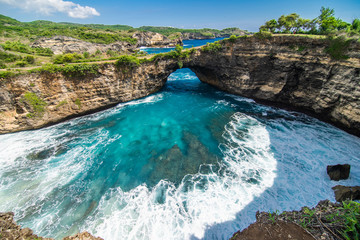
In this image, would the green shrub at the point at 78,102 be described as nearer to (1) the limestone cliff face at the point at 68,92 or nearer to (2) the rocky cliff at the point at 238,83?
(1) the limestone cliff face at the point at 68,92

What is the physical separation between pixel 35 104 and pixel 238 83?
37867 mm

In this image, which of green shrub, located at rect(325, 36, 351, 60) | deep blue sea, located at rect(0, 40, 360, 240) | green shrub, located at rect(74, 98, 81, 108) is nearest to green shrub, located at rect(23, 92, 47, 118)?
deep blue sea, located at rect(0, 40, 360, 240)

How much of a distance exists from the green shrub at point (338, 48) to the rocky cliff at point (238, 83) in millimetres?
549

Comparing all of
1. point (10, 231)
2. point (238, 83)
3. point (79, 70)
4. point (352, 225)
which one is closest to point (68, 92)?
point (79, 70)

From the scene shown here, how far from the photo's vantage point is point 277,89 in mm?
28234

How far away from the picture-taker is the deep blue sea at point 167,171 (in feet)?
39.7

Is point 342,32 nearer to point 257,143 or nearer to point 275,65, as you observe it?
point 275,65

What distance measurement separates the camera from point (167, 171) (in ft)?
53.5

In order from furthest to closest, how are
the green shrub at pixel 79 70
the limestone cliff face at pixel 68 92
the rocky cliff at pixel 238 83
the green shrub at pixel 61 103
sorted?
the green shrub at pixel 61 103 → the green shrub at pixel 79 70 → the limestone cliff face at pixel 68 92 → the rocky cliff at pixel 238 83

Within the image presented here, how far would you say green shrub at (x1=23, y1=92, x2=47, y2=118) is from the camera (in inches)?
856

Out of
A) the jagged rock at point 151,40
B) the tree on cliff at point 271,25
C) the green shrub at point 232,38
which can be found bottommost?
the green shrub at point 232,38

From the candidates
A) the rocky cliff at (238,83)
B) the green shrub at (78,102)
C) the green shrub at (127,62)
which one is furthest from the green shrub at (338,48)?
the green shrub at (78,102)

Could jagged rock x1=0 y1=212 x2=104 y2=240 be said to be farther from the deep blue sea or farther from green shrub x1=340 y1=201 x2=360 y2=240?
green shrub x1=340 y1=201 x2=360 y2=240

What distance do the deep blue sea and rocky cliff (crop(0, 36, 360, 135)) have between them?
2817mm
